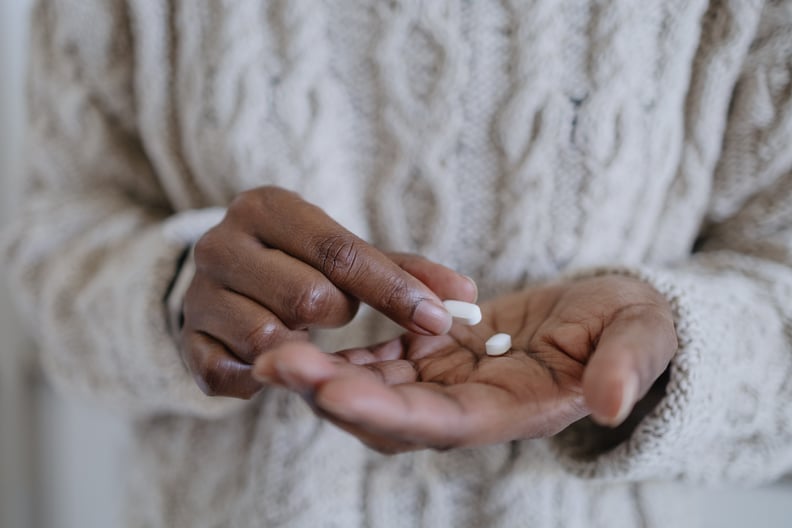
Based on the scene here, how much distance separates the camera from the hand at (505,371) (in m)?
0.29

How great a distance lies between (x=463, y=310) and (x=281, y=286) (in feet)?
0.44

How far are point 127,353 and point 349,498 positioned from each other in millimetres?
A: 263

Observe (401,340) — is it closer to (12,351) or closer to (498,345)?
(498,345)

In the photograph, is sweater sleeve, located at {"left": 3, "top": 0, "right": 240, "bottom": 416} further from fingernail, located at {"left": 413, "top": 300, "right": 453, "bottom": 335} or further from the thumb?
the thumb

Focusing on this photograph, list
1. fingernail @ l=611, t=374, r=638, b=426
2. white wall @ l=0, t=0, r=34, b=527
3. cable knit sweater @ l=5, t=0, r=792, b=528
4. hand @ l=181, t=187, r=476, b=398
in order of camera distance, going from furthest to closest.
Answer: white wall @ l=0, t=0, r=34, b=527 → cable knit sweater @ l=5, t=0, r=792, b=528 → hand @ l=181, t=187, r=476, b=398 → fingernail @ l=611, t=374, r=638, b=426

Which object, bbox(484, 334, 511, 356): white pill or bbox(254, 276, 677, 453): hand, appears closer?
bbox(254, 276, 677, 453): hand

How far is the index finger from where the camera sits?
0.38m

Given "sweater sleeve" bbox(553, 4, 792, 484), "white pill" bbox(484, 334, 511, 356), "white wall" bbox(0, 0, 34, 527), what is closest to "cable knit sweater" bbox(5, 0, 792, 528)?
"sweater sleeve" bbox(553, 4, 792, 484)

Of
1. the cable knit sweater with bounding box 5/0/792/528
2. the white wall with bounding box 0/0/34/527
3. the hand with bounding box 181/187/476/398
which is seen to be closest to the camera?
the hand with bounding box 181/187/476/398

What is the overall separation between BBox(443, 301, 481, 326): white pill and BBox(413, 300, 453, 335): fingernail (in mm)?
33

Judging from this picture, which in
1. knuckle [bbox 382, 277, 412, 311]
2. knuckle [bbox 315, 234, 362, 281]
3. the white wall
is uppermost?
knuckle [bbox 315, 234, 362, 281]

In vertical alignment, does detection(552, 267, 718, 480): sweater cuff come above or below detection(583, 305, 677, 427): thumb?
below

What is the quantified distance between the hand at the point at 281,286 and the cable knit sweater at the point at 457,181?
0.13 metres

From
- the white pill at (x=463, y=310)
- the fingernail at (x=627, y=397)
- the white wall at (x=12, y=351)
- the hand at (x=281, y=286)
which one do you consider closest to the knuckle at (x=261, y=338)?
the hand at (x=281, y=286)
